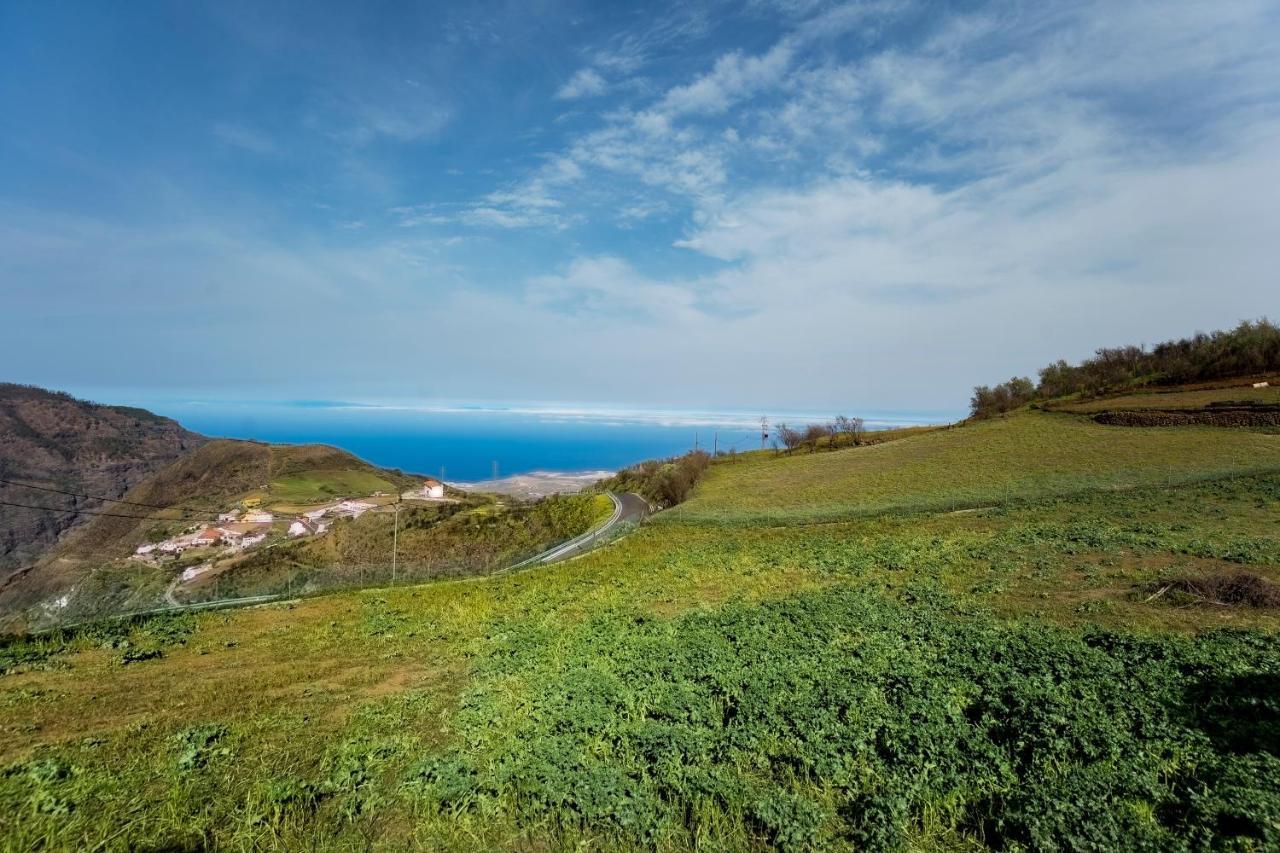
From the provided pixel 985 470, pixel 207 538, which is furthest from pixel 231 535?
pixel 985 470

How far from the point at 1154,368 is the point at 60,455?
22846cm

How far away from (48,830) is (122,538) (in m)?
70.9

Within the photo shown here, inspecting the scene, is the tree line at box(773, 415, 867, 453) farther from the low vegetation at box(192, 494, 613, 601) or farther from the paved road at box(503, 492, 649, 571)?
the low vegetation at box(192, 494, 613, 601)

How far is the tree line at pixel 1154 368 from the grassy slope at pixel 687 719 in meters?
76.6

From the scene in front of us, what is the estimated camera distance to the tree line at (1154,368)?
7544 cm

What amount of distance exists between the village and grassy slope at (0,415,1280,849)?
1271 inches

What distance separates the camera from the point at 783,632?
57.9 feet

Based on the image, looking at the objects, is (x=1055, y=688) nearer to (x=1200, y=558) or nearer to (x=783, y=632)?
(x=783, y=632)

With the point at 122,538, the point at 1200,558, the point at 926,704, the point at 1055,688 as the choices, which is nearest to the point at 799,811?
the point at 926,704

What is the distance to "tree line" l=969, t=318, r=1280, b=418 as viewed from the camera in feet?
247

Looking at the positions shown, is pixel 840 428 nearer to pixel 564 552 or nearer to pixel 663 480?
pixel 663 480

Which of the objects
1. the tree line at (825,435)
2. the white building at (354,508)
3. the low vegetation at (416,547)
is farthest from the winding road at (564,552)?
the tree line at (825,435)

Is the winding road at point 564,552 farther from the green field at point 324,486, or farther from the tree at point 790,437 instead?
the tree at point 790,437

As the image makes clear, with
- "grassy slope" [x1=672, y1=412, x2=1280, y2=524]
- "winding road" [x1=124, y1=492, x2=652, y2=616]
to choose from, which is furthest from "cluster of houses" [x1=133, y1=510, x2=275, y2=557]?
"grassy slope" [x1=672, y1=412, x2=1280, y2=524]
